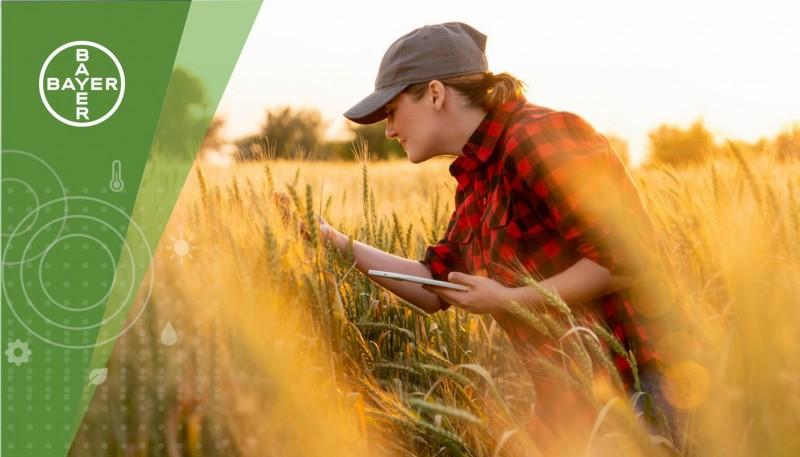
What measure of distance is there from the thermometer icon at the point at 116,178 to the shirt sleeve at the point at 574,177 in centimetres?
67

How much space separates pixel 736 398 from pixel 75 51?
1.20 metres

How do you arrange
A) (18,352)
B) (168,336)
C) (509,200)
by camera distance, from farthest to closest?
(509,200) → (18,352) → (168,336)

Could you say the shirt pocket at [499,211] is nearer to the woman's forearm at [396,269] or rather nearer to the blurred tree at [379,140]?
the woman's forearm at [396,269]

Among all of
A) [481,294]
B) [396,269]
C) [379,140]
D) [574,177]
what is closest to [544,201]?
[574,177]

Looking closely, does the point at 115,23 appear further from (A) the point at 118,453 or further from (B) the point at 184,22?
(A) the point at 118,453

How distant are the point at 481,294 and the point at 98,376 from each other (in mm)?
647

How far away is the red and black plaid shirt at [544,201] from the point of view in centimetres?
137

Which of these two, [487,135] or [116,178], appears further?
[487,135]

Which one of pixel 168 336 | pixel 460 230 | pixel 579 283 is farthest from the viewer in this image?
pixel 460 230

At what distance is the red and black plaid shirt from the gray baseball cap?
13 centimetres

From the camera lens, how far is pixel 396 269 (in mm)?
1854

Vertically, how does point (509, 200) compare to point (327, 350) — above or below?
above

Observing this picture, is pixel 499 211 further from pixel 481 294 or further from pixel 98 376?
pixel 98 376

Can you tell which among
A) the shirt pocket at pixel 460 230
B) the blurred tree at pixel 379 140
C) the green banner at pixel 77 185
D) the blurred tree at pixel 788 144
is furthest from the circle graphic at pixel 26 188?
the blurred tree at pixel 379 140
